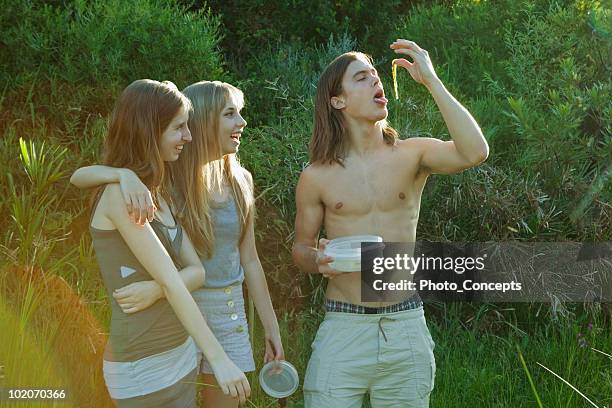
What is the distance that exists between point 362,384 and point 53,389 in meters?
1.59

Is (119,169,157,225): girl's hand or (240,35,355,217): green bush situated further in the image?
(240,35,355,217): green bush

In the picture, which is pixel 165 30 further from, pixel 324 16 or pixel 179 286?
pixel 179 286

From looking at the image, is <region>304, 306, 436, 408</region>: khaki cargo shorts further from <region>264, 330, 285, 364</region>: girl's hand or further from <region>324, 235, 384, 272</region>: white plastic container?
<region>324, 235, 384, 272</region>: white plastic container

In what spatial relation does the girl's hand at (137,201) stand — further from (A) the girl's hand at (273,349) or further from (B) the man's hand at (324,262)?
(A) the girl's hand at (273,349)

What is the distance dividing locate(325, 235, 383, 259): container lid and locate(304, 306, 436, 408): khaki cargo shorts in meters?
0.38

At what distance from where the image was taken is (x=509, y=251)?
580 centimetres

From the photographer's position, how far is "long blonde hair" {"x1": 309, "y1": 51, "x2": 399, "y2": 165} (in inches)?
151

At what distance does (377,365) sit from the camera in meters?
3.53

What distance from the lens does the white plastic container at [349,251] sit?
328 cm

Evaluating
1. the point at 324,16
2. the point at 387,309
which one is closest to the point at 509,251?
the point at 387,309

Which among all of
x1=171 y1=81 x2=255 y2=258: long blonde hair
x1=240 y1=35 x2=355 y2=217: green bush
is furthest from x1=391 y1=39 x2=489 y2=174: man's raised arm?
x1=240 y1=35 x2=355 y2=217: green bush

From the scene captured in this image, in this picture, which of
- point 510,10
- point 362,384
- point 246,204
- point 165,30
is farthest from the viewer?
point 510,10

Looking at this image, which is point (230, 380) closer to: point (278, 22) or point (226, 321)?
point (226, 321)

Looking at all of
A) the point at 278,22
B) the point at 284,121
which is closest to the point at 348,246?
the point at 284,121
